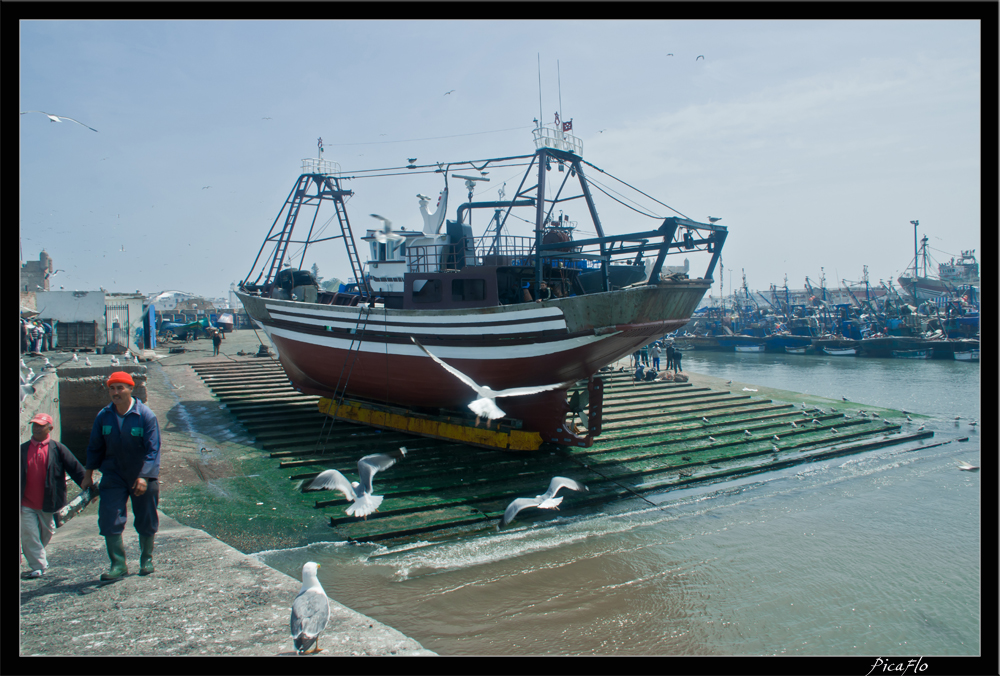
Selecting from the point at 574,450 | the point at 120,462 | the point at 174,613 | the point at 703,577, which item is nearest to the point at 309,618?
the point at 174,613

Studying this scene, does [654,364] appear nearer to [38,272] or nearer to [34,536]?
[34,536]

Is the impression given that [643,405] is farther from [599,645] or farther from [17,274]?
[17,274]

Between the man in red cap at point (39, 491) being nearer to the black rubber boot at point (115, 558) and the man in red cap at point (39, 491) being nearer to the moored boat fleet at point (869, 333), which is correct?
the black rubber boot at point (115, 558)

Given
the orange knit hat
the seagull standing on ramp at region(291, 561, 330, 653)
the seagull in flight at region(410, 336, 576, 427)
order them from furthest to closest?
the seagull in flight at region(410, 336, 576, 427), the orange knit hat, the seagull standing on ramp at region(291, 561, 330, 653)

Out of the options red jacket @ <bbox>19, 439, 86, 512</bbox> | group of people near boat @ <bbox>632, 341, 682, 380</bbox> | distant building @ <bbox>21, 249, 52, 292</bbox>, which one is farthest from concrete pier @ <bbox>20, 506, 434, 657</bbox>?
distant building @ <bbox>21, 249, 52, 292</bbox>

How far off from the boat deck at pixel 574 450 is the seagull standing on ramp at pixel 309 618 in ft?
11.4

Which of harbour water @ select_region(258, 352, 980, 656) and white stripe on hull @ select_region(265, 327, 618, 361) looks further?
white stripe on hull @ select_region(265, 327, 618, 361)

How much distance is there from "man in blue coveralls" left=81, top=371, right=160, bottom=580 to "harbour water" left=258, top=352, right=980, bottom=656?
2.17m

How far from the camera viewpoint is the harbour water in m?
5.46

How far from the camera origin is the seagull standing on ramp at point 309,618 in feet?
11.4

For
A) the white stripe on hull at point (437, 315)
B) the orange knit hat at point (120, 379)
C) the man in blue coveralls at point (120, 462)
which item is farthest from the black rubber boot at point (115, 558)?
the white stripe on hull at point (437, 315)

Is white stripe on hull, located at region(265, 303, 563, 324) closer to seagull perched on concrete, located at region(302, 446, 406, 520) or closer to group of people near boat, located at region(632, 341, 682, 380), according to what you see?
seagull perched on concrete, located at region(302, 446, 406, 520)

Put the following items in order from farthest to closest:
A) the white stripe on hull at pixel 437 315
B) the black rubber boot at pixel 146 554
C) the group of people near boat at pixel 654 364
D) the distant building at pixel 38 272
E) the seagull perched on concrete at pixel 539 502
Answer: the distant building at pixel 38 272, the group of people near boat at pixel 654 364, the white stripe on hull at pixel 437 315, the seagull perched on concrete at pixel 539 502, the black rubber boot at pixel 146 554

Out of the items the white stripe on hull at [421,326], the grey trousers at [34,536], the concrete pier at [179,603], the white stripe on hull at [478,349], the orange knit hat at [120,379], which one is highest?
the white stripe on hull at [421,326]
